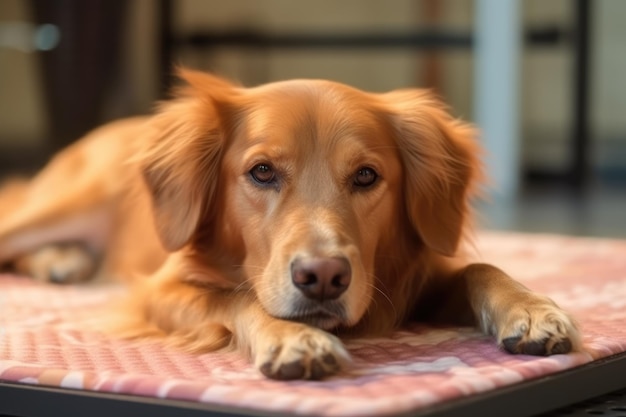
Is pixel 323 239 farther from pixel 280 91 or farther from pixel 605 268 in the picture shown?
pixel 605 268

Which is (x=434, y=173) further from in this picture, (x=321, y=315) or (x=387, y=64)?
(x=387, y=64)

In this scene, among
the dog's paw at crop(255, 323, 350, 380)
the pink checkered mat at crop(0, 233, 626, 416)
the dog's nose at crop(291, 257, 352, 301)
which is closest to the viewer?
the pink checkered mat at crop(0, 233, 626, 416)

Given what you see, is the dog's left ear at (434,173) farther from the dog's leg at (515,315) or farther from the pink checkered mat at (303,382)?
the pink checkered mat at (303,382)

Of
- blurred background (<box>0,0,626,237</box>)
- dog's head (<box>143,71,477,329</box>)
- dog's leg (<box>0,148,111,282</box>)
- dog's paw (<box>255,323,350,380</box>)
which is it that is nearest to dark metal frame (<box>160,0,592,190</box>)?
blurred background (<box>0,0,626,237</box>)

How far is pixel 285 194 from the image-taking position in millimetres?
2338

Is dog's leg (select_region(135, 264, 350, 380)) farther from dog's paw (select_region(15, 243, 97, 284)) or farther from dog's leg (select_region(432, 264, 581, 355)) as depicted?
dog's paw (select_region(15, 243, 97, 284))

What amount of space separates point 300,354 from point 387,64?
6142 millimetres

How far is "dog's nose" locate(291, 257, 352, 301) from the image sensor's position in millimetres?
2088

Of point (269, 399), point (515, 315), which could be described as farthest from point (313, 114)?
point (269, 399)

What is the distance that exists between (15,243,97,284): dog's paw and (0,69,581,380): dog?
2.08ft

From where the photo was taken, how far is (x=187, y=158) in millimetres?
2600

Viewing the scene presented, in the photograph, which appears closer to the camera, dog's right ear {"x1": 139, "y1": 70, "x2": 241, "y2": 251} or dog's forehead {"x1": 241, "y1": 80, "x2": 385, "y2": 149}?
dog's forehead {"x1": 241, "y1": 80, "x2": 385, "y2": 149}

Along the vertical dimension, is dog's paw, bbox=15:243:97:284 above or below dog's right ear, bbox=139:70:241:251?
below

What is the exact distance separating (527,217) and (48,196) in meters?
2.56
